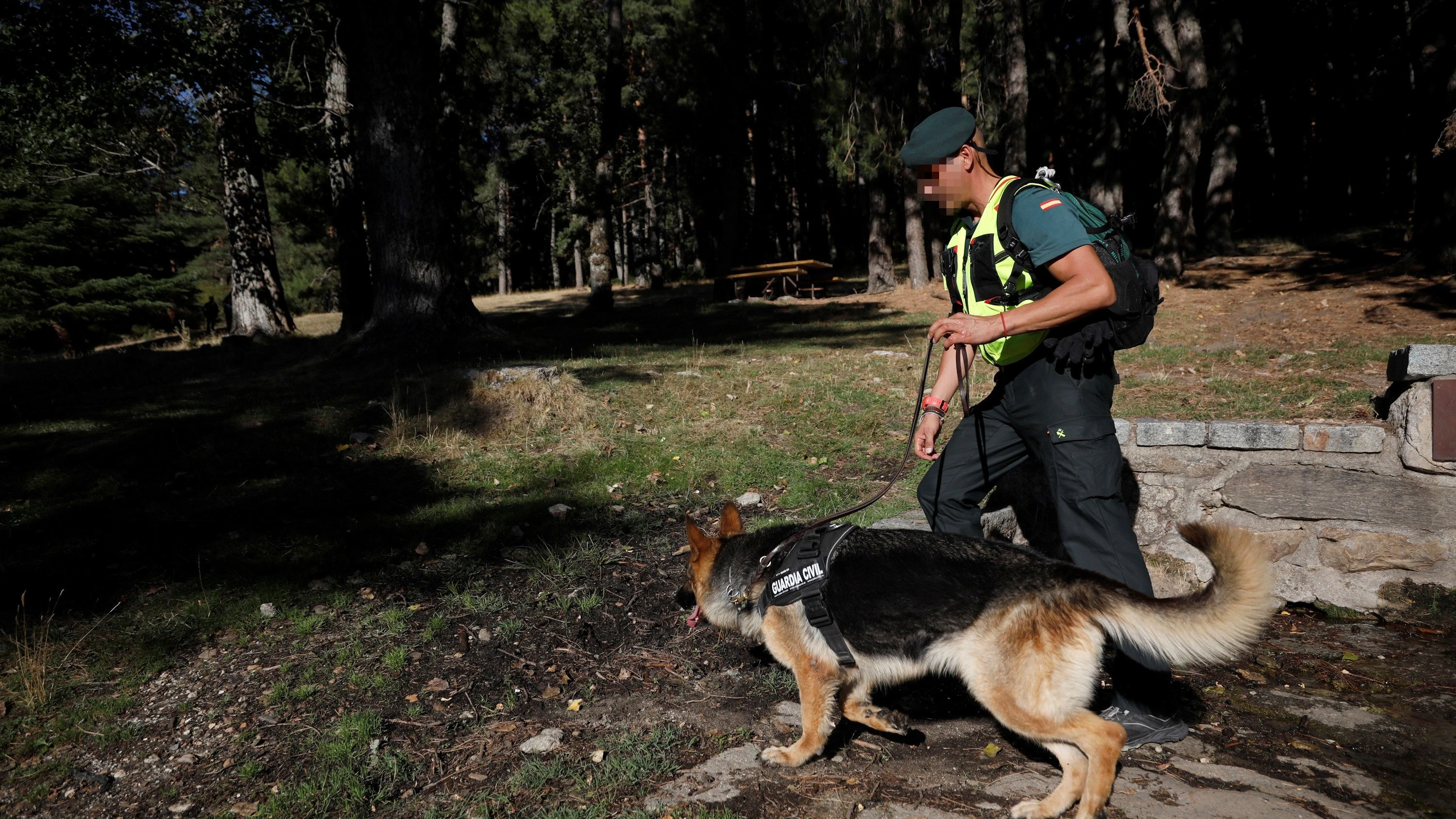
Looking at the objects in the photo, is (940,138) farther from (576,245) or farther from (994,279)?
(576,245)

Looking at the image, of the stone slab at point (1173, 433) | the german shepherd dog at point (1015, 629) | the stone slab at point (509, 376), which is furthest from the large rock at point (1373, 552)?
the stone slab at point (509, 376)

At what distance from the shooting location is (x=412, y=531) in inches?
203

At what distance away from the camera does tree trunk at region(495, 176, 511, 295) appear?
38719 mm

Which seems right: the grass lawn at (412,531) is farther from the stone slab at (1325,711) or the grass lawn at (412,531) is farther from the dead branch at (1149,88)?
the dead branch at (1149,88)

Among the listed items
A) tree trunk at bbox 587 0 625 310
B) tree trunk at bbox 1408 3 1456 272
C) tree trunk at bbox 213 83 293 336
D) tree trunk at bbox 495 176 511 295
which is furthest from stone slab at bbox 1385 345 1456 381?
tree trunk at bbox 495 176 511 295

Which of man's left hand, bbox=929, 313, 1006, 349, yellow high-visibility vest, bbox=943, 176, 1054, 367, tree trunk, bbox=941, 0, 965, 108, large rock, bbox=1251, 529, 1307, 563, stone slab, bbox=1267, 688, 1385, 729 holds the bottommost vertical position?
stone slab, bbox=1267, 688, 1385, 729

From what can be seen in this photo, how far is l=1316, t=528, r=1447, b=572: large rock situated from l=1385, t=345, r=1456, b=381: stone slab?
0.89 m

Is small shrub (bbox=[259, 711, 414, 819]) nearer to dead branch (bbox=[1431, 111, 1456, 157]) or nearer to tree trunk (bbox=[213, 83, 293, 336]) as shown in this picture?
dead branch (bbox=[1431, 111, 1456, 157])

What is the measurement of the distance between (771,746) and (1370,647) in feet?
10.6

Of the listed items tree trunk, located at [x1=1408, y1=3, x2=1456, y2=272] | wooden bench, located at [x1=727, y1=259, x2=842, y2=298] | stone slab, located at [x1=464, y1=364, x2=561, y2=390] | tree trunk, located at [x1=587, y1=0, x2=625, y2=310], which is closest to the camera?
stone slab, located at [x1=464, y1=364, x2=561, y2=390]

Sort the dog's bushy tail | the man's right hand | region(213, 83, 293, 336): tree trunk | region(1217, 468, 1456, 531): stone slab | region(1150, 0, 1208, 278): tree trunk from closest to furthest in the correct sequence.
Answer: the dog's bushy tail, the man's right hand, region(1217, 468, 1456, 531): stone slab, region(213, 83, 293, 336): tree trunk, region(1150, 0, 1208, 278): tree trunk

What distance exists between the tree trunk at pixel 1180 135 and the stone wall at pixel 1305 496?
12550 millimetres

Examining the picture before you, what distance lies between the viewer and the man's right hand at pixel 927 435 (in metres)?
3.25

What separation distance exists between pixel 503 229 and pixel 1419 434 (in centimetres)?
3995
